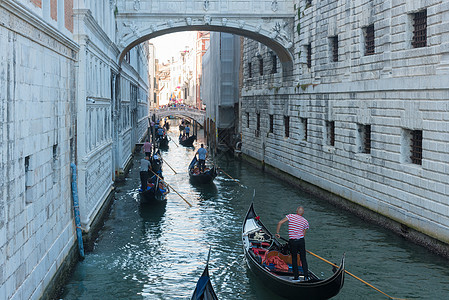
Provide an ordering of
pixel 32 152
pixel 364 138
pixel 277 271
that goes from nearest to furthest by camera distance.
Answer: pixel 32 152 → pixel 277 271 → pixel 364 138

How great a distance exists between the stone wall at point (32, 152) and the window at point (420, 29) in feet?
21.8

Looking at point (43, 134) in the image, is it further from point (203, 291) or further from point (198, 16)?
point (198, 16)

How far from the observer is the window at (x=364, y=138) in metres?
13.8

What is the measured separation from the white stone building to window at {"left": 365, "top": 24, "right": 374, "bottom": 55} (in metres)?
6.21

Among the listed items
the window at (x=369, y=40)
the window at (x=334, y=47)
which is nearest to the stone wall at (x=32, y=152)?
the window at (x=369, y=40)

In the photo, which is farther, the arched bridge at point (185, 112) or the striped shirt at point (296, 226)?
the arched bridge at point (185, 112)

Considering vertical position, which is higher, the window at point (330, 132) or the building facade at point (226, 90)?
the building facade at point (226, 90)

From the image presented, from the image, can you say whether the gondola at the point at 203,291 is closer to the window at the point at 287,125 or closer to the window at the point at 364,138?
the window at the point at 364,138

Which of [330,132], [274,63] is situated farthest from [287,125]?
[330,132]

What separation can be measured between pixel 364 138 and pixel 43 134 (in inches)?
339

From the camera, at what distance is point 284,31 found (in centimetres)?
1912

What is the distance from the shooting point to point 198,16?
1834cm

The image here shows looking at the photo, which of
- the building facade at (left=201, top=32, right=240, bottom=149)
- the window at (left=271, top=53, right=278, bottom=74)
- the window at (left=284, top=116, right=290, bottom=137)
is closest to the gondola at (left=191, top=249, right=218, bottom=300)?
the window at (left=284, top=116, right=290, bottom=137)

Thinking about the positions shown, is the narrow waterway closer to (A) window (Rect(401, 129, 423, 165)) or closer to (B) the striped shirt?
(B) the striped shirt
